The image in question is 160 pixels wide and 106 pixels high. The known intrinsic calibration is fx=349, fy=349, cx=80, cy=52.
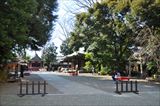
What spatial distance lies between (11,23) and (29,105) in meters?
8.27

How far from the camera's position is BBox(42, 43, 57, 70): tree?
325ft

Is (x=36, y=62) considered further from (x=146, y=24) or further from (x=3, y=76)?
(x=146, y=24)

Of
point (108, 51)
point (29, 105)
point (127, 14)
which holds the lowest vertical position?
point (29, 105)

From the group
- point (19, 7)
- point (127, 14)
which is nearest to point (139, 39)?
point (127, 14)

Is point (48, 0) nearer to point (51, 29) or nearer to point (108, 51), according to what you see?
point (51, 29)

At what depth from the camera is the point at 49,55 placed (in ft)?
330

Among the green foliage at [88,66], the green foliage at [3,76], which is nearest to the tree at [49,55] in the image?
the green foliage at [88,66]

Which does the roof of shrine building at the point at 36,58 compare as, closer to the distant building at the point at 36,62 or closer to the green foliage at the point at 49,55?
the distant building at the point at 36,62

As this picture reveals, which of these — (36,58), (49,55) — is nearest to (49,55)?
(49,55)

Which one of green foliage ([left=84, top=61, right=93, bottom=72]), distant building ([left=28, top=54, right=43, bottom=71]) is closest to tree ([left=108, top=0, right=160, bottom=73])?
green foliage ([left=84, top=61, right=93, bottom=72])

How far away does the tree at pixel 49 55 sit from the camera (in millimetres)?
99081

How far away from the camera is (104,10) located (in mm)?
43125

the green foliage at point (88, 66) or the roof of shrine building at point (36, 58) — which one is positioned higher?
the roof of shrine building at point (36, 58)

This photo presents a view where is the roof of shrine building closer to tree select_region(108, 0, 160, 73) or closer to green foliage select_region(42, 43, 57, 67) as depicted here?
green foliage select_region(42, 43, 57, 67)
